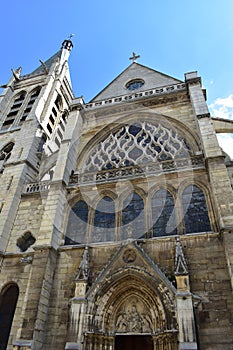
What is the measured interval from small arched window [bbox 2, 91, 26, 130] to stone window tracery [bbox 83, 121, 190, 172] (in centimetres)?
793

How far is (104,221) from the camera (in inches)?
377

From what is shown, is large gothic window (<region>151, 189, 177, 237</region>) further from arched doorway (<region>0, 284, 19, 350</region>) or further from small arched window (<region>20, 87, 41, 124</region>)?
small arched window (<region>20, 87, 41, 124</region>)

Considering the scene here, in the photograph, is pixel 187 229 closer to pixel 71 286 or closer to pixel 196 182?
pixel 196 182

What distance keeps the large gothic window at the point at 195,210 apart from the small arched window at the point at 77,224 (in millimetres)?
3514

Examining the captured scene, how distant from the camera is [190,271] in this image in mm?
7402

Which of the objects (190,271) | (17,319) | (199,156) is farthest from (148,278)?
(199,156)

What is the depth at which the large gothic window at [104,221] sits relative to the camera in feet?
30.1

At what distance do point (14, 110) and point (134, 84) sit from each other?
8555 mm

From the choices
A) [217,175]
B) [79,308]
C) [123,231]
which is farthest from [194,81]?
[79,308]

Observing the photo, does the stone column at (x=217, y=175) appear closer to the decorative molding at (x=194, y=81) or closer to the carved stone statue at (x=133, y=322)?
the decorative molding at (x=194, y=81)

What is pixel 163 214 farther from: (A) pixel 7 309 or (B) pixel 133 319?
(A) pixel 7 309

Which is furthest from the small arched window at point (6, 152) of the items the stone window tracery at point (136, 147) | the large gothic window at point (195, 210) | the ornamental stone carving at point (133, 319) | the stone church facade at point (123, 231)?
the ornamental stone carving at point (133, 319)

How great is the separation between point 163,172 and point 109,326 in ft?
17.1

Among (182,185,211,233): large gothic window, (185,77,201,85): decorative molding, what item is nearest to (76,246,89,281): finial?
(182,185,211,233): large gothic window
